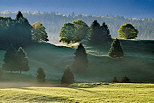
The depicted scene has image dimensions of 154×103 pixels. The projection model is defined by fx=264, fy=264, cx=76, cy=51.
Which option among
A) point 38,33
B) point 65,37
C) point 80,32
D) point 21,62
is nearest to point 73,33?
point 80,32

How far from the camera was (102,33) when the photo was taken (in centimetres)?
11531

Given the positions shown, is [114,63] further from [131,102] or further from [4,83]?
[131,102]

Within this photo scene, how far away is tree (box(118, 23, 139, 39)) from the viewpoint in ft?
445

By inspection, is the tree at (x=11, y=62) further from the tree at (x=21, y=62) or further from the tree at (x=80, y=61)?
the tree at (x=80, y=61)

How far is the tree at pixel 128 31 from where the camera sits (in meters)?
136

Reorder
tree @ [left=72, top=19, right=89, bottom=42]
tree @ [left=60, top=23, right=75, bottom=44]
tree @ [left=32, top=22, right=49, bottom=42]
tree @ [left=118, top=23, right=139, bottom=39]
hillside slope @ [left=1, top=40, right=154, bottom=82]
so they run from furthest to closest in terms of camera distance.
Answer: tree @ [left=118, top=23, right=139, bottom=39], tree @ [left=72, top=19, right=89, bottom=42], tree @ [left=60, top=23, right=75, bottom=44], tree @ [left=32, top=22, right=49, bottom=42], hillside slope @ [left=1, top=40, right=154, bottom=82]

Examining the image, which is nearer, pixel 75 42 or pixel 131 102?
pixel 131 102

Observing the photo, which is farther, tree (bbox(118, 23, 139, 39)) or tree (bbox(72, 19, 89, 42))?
tree (bbox(118, 23, 139, 39))

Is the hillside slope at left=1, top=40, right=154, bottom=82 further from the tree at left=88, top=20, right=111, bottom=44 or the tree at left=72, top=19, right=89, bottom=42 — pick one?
the tree at left=72, top=19, right=89, bottom=42

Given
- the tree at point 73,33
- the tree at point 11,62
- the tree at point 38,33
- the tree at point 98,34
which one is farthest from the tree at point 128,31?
the tree at point 11,62

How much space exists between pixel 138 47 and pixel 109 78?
41551mm

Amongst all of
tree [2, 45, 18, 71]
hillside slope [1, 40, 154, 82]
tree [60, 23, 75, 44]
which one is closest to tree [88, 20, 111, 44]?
hillside slope [1, 40, 154, 82]

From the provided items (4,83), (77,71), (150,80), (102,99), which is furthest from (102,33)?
(102,99)

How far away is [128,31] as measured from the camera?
137 meters
